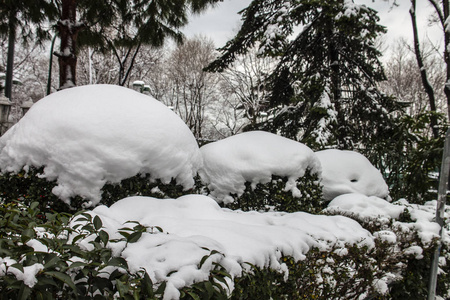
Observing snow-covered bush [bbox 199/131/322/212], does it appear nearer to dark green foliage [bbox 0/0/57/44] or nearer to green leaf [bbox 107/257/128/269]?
green leaf [bbox 107/257/128/269]

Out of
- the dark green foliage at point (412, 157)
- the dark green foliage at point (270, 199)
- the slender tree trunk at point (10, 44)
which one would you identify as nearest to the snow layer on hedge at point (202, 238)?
the dark green foliage at point (270, 199)

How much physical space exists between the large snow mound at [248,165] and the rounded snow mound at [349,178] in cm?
122

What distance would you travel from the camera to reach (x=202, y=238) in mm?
1651

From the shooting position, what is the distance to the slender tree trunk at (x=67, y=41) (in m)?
5.59

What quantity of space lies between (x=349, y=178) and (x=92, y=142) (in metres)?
4.53

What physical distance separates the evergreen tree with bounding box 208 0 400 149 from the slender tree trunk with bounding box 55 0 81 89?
3.73 metres

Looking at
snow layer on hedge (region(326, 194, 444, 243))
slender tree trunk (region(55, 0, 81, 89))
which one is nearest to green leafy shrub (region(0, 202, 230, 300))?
snow layer on hedge (region(326, 194, 444, 243))

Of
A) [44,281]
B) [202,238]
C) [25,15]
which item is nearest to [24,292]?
[44,281]

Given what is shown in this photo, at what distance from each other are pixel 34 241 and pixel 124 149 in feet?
5.93

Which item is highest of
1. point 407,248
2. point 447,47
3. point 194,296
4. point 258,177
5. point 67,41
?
point 447,47

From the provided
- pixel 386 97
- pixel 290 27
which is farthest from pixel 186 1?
pixel 386 97

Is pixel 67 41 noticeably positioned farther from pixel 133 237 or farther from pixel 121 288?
pixel 121 288

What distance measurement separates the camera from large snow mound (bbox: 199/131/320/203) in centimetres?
439

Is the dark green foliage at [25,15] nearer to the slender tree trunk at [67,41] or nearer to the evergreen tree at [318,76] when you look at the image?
the slender tree trunk at [67,41]
